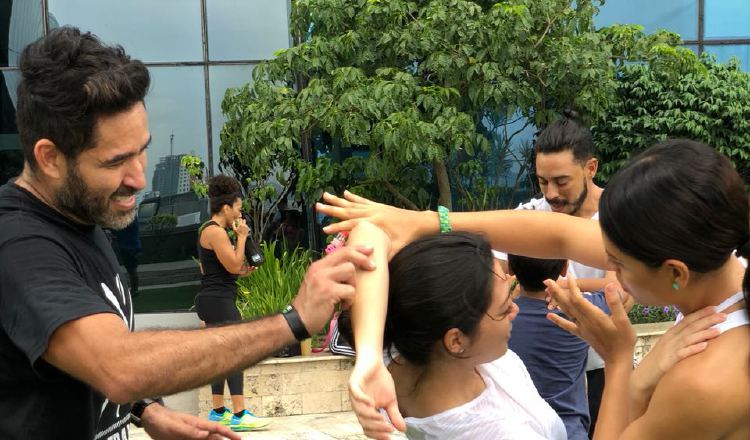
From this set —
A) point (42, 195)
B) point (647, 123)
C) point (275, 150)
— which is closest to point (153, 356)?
point (42, 195)

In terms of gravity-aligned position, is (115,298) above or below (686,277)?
below

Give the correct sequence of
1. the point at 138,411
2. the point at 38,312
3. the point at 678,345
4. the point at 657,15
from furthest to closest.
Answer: the point at 657,15
the point at 138,411
the point at 38,312
the point at 678,345

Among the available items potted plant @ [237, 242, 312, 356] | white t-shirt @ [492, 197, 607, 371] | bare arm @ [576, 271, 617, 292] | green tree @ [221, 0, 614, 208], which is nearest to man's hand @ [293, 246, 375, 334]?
white t-shirt @ [492, 197, 607, 371]

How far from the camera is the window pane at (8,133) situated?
10875 millimetres

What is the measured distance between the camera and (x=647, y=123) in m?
10.3

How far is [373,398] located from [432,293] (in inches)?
21.8

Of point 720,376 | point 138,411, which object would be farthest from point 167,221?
point 720,376

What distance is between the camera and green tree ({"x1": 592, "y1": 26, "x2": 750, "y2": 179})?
10297mm

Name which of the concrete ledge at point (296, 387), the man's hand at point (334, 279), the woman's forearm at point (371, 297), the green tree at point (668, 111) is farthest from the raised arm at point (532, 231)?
the green tree at point (668, 111)

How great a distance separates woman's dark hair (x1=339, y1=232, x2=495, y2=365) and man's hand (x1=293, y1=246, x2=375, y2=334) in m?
0.17

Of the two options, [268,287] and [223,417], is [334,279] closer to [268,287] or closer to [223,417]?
[223,417]

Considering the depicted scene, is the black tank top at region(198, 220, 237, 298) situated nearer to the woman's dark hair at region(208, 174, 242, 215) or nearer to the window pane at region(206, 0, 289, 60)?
the woman's dark hair at region(208, 174, 242, 215)

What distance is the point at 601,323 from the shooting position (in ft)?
6.80

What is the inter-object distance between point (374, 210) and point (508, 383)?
63 centimetres
